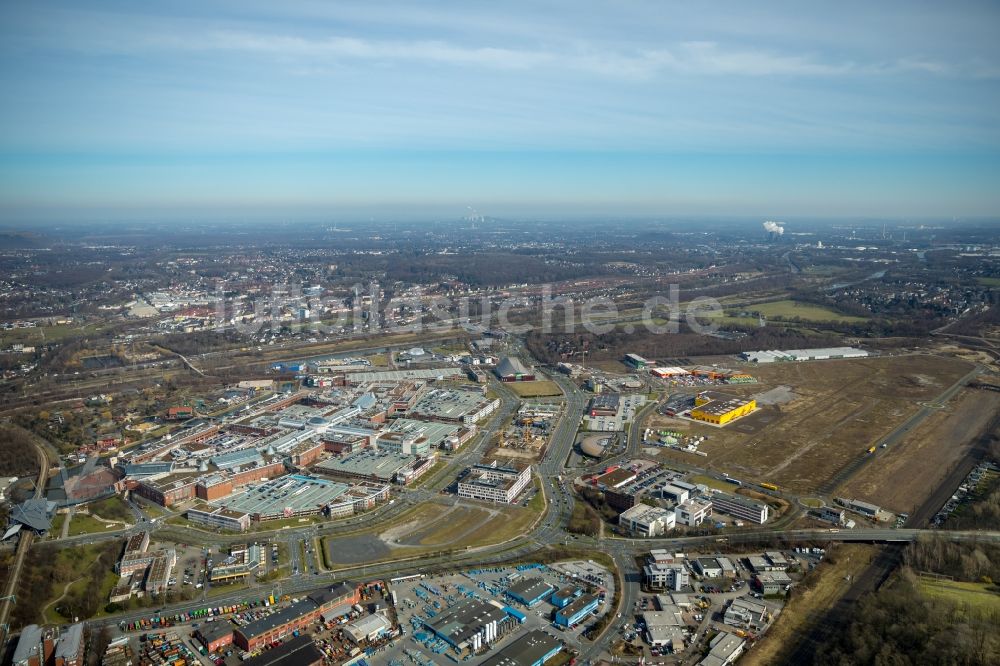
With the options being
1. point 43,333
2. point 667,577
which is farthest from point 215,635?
point 43,333

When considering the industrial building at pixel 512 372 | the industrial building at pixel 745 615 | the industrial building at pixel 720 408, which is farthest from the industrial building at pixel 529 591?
the industrial building at pixel 512 372

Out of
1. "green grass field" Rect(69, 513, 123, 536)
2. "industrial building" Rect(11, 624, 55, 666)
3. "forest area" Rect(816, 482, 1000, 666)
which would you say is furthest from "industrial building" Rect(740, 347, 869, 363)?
"industrial building" Rect(11, 624, 55, 666)

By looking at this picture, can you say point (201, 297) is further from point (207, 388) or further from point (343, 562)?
point (343, 562)

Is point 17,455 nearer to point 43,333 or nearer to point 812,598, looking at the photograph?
point 43,333

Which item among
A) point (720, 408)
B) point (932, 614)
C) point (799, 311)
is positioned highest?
point (932, 614)

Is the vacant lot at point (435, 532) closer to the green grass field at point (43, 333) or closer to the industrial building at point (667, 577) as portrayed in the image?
the industrial building at point (667, 577)
